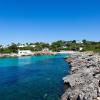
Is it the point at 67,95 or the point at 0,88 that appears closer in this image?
the point at 67,95

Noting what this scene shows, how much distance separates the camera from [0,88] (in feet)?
112

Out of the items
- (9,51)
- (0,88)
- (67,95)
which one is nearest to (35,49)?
(9,51)

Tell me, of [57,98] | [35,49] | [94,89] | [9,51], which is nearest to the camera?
[94,89]

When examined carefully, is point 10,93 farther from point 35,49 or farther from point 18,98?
point 35,49

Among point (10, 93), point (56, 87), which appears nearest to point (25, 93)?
point (10, 93)

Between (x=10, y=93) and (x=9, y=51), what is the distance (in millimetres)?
120338

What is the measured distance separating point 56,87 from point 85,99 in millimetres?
12323

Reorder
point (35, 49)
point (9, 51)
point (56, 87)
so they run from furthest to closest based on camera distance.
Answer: point (35, 49) < point (9, 51) < point (56, 87)

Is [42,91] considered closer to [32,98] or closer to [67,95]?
[32,98]

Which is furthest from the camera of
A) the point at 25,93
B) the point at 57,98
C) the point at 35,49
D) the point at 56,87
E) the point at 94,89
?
the point at 35,49

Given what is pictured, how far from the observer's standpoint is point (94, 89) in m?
23.2

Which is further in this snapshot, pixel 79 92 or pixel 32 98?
pixel 32 98

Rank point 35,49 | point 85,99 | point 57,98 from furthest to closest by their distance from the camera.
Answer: point 35,49 → point 57,98 → point 85,99

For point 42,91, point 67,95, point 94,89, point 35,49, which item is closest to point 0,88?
point 42,91
